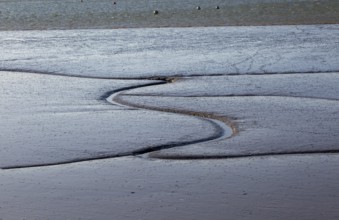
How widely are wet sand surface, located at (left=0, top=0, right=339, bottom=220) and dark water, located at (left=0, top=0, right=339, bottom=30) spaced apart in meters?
3.63

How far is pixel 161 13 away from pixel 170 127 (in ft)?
48.3

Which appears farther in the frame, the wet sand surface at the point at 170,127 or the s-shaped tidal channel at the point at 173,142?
the s-shaped tidal channel at the point at 173,142

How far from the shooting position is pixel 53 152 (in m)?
7.27

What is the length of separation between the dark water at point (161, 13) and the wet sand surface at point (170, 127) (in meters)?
3.63

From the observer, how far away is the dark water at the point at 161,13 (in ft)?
66.9

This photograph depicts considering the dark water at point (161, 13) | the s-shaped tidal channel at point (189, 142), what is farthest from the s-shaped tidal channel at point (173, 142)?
the dark water at point (161, 13)

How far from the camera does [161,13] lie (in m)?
22.7

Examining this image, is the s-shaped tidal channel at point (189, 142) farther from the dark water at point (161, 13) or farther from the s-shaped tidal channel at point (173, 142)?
the dark water at point (161, 13)

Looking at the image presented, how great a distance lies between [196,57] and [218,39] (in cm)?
266

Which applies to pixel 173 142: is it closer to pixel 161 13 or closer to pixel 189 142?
pixel 189 142

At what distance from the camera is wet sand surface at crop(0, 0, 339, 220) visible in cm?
586

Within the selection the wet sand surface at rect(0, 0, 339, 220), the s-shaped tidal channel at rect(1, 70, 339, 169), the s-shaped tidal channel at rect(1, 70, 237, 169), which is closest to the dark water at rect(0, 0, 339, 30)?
the wet sand surface at rect(0, 0, 339, 220)

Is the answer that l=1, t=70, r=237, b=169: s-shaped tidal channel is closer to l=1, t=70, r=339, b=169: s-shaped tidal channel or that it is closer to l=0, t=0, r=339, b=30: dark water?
l=1, t=70, r=339, b=169: s-shaped tidal channel

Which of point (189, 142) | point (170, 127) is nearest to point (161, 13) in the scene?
point (170, 127)
